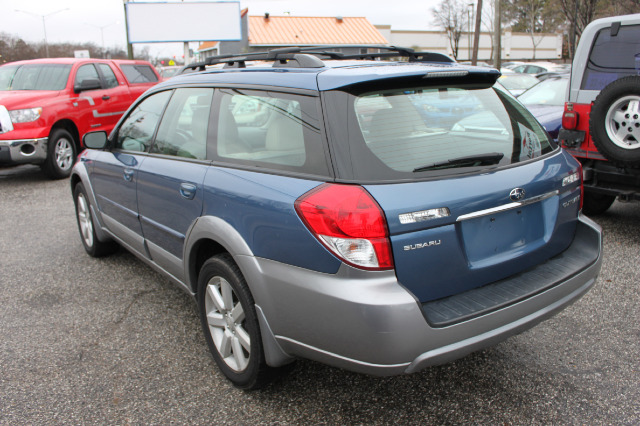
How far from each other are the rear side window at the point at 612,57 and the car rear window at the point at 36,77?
823 centimetres

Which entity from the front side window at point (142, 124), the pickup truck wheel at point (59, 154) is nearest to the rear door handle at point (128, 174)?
the front side window at point (142, 124)

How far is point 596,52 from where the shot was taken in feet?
17.6

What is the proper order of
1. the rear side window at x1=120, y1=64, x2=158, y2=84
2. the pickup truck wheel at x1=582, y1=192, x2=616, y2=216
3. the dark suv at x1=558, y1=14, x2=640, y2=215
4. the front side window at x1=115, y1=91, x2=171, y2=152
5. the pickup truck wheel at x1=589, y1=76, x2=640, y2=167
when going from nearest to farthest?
1. the front side window at x1=115, y1=91, x2=171, y2=152
2. the pickup truck wheel at x1=589, y1=76, x2=640, y2=167
3. the dark suv at x1=558, y1=14, x2=640, y2=215
4. the pickup truck wheel at x1=582, y1=192, x2=616, y2=216
5. the rear side window at x1=120, y1=64, x2=158, y2=84

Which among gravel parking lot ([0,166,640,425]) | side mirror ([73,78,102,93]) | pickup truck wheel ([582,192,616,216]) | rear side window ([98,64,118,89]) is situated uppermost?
rear side window ([98,64,118,89])

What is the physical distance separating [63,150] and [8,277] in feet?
17.1

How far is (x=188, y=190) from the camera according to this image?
2982mm

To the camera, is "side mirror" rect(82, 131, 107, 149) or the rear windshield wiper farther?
"side mirror" rect(82, 131, 107, 149)

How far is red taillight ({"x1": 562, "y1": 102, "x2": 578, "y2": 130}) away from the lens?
5.52 m

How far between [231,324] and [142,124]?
182 cm

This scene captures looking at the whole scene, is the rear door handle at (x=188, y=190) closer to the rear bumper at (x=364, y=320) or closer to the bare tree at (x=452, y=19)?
the rear bumper at (x=364, y=320)

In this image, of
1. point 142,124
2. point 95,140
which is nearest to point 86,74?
point 95,140

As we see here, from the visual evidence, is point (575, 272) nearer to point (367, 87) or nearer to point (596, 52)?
point (367, 87)

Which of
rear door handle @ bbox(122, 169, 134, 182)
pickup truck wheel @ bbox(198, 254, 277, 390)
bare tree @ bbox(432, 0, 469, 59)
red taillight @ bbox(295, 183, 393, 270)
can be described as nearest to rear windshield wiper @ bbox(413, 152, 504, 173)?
red taillight @ bbox(295, 183, 393, 270)

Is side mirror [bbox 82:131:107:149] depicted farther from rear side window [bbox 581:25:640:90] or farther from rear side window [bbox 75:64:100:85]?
rear side window [bbox 75:64:100:85]
